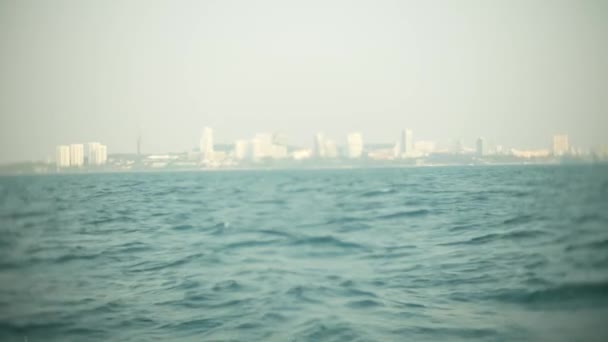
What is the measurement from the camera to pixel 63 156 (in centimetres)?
1194

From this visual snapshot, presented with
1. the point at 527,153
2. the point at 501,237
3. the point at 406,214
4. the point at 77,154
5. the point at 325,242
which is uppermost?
the point at 77,154

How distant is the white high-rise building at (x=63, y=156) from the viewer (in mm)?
11770

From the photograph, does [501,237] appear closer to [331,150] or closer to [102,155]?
[331,150]

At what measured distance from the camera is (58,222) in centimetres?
1126

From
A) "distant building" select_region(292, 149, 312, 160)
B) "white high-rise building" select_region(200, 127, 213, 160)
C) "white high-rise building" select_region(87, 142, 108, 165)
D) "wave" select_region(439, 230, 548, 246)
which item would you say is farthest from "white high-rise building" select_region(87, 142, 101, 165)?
"wave" select_region(439, 230, 548, 246)

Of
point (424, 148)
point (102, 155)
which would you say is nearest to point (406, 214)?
point (424, 148)

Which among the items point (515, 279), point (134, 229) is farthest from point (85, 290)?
point (515, 279)

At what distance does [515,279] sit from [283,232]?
450cm

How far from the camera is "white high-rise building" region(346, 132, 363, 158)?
29.6 feet

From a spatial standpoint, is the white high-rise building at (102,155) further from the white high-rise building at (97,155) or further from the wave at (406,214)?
the wave at (406,214)

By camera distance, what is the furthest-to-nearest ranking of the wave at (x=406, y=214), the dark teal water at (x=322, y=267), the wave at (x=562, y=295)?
the wave at (x=406, y=214) < the wave at (x=562, y=295) < the dark teal water at (x=322, y=267)

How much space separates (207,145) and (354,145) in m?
3.40

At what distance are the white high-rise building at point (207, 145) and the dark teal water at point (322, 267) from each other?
1625mm

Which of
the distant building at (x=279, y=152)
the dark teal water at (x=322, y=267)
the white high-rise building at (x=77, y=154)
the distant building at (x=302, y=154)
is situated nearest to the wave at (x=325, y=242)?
the dark teal water at (x=322, y=267)
